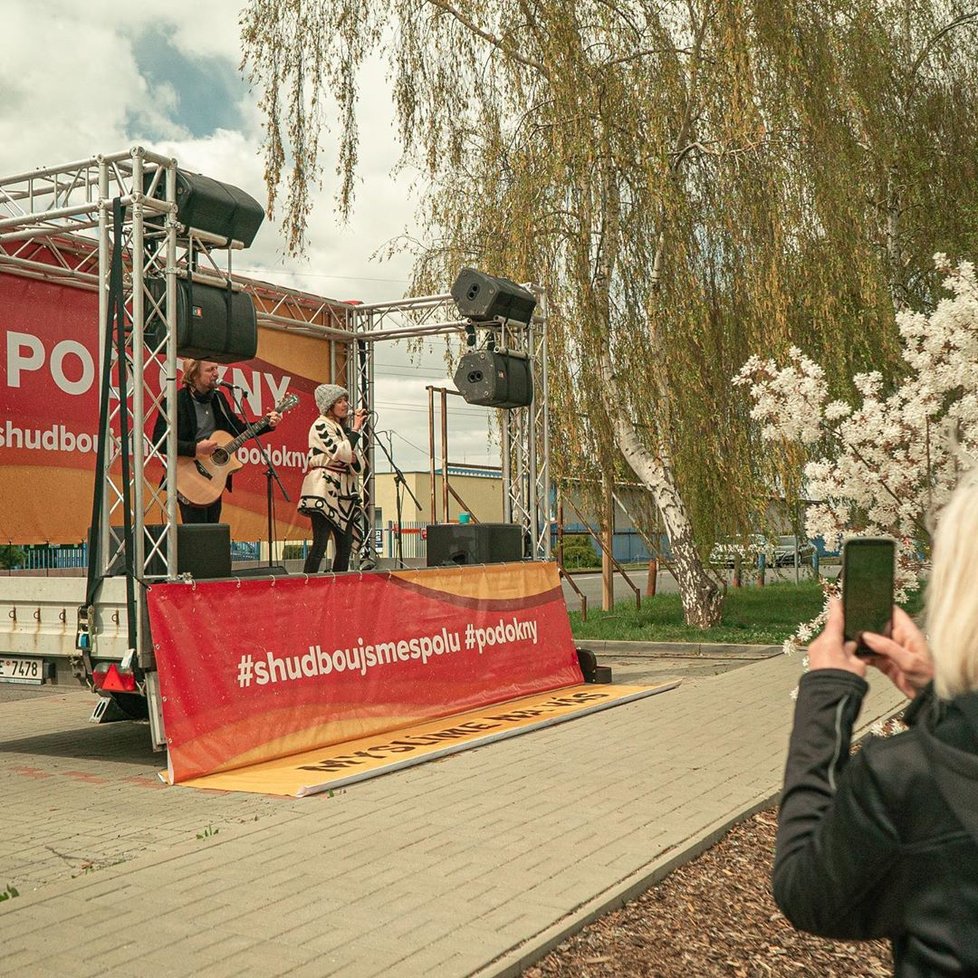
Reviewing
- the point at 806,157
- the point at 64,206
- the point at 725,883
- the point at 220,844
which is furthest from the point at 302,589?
the point at 806,157

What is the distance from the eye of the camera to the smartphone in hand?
73.9 inches

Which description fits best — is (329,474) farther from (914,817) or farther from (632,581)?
(632,581)

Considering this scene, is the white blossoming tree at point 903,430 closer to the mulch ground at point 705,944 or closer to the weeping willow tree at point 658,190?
the mulch ground at point 705,944

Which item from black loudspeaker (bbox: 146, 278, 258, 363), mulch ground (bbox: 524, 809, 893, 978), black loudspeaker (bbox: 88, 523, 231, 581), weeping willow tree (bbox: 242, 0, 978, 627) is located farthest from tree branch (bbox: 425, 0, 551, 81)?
mulch ground (bbox: 524, 809, 893, 978)

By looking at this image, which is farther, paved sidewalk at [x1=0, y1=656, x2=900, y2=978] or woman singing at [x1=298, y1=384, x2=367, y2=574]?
woman singing at [x1=298, y1=384, x2=367, y2=574]

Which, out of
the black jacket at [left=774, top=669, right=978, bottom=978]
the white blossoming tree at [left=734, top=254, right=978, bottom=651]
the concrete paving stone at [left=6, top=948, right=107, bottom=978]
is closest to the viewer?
the black jacket at [left=774, top=669, right=978, bottom=978]

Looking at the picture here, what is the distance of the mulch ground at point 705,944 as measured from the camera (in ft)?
13.3

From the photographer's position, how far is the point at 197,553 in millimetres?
8008

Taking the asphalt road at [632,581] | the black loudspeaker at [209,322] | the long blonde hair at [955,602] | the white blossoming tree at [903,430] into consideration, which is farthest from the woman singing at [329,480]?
the asphalt road at [632,581]

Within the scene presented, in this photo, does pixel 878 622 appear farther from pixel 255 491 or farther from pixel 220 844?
pixel 255 491

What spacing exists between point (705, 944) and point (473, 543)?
721 centimetres

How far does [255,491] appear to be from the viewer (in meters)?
14.0

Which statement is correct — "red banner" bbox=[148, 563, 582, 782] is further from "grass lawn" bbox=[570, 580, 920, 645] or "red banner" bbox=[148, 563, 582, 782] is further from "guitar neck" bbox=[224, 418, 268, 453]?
"grass lawn" bbox=[570, 580, 920, 645]

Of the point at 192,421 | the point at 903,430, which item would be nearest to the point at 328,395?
the point at 192,421
